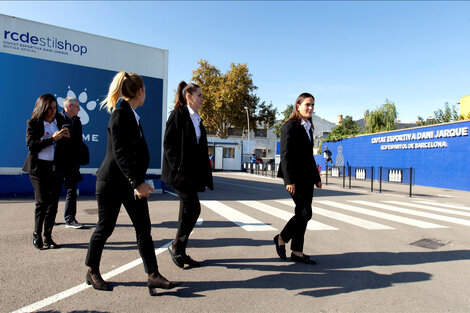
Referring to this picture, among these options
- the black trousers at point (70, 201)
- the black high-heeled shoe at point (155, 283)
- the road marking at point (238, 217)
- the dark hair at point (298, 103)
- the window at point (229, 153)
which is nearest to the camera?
the black high-heeled shoe at point (155, 283)

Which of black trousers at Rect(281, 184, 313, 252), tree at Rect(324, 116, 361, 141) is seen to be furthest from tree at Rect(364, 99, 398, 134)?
black trousers at Rect(281, 184, 313, 252)

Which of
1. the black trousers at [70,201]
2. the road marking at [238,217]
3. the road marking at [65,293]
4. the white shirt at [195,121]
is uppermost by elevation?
the white shirt at [195,121]

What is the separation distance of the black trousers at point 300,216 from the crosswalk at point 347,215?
167cm

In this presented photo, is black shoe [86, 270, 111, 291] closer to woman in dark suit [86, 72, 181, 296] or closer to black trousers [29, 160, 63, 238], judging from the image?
woman in dark suit [86, 72, 181, 296]

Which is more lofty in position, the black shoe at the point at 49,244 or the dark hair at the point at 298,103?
the dark hair at the point at 298,103

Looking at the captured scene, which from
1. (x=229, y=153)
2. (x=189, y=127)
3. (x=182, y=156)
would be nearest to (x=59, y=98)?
(x=189, y=127)

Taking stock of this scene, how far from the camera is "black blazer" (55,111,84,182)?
4227 mm

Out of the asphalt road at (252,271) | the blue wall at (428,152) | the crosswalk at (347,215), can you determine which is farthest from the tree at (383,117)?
the asphalt road at (252,271)

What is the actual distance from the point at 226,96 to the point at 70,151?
32609mm

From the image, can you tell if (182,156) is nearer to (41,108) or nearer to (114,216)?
(114,216)

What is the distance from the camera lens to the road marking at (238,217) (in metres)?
5.43

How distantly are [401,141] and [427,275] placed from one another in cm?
1757

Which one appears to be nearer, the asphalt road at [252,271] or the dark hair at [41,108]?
the asphalt road at [252,271]

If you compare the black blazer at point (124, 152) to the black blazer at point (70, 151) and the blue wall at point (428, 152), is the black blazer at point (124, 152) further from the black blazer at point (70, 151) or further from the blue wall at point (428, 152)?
the blue wall at point (428, 152)
